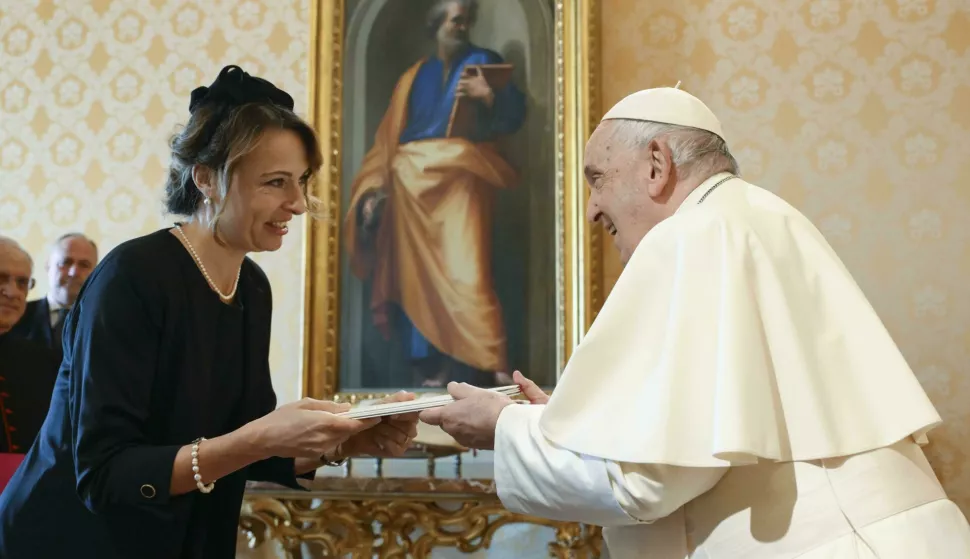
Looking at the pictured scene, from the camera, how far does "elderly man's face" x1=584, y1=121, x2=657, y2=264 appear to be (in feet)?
6.48

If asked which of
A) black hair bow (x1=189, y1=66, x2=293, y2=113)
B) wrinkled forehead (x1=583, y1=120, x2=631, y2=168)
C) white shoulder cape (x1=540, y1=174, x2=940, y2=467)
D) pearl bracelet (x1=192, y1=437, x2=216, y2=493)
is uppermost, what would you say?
black hair bow (x1=189, y1=66, x2=293, y2=113)

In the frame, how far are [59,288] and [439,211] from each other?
167cm

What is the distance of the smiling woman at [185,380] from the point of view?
186 cm

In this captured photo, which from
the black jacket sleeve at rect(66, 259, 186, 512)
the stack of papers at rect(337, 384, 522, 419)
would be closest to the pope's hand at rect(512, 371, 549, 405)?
the stack of papers at rect(337, 384, 522, 419)

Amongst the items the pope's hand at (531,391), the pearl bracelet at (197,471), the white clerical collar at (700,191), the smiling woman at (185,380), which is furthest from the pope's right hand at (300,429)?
the white clerical collar at (700,191)

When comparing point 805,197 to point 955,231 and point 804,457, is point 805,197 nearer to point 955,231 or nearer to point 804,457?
point 955,231

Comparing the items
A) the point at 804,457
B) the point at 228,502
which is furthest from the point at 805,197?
the point at 228,502

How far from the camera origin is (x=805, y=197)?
12.4ft

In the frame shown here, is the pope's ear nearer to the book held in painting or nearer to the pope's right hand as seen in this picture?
the pope's right hand

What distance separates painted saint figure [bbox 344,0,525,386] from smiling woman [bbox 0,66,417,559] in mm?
1503

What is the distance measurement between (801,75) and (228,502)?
9.55ft

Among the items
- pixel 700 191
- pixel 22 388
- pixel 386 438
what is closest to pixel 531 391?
pixel 386 438

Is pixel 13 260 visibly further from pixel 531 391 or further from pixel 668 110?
pixel 668 110

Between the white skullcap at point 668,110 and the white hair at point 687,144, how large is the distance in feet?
0.06
